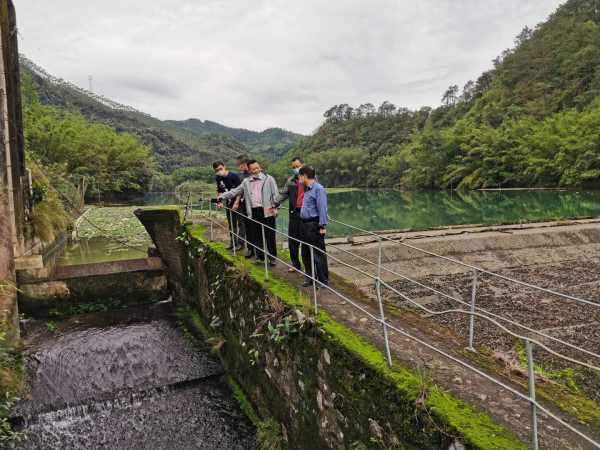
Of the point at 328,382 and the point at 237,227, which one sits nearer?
the point at 328,382

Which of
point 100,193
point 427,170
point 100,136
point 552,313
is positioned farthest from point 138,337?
point 427,170

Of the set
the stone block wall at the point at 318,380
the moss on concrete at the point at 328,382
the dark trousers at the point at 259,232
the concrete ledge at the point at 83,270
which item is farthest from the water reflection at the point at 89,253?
the moss on concrete at the point at 328,382

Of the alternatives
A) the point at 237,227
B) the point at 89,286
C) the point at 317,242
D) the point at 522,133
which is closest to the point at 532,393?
the point at 317,242

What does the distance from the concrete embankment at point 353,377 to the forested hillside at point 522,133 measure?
36.3 metres

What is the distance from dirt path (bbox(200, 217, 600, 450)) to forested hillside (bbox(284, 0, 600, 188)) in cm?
3609

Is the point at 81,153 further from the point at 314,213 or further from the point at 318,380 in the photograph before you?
the point at 318,380

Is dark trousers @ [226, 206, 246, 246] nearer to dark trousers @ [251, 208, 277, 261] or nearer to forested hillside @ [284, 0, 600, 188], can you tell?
dark trousers @ [251, 208, 277, 261]

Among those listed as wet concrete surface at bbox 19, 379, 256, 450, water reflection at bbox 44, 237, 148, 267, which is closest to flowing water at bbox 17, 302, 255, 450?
wet concrete surface at bbox 19, 379, 256, 450

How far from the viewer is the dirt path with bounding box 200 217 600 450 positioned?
7.84 feet

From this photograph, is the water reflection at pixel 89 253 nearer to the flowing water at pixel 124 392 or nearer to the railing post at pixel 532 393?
the flowing water at pixel 124 392

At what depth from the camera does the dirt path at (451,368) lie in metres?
2.39

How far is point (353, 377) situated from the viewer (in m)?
3.27

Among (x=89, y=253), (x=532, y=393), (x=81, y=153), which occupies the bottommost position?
(x=89, y=253)

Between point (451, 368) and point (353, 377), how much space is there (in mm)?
798
